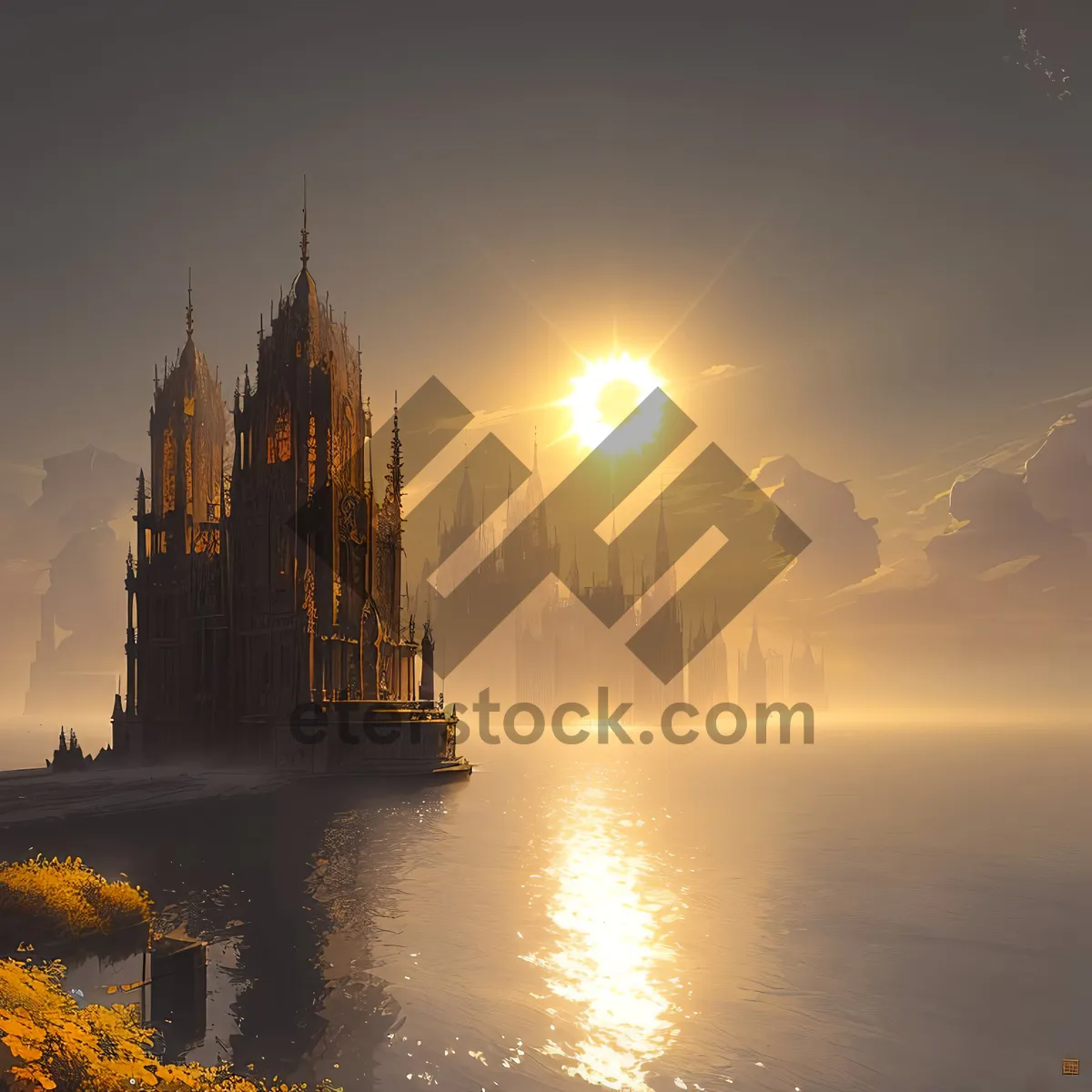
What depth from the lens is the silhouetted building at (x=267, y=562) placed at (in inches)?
3403

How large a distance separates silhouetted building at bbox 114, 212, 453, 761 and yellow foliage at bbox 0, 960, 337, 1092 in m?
66.6

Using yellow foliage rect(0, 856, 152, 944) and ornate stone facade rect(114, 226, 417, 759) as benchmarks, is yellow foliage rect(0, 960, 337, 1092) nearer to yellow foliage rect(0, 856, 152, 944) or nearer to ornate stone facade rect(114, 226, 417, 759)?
yellow foliage rect(0, 856, 152, 944)

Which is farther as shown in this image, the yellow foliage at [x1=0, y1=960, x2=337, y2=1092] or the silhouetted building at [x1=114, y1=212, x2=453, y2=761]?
the silhouetted building at [x1=114, y1=212, x2=453, y2=761]

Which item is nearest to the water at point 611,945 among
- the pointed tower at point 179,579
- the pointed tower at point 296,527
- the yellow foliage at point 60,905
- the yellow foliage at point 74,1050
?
the yellow foliage at point 60,905

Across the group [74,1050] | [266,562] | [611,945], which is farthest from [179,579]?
[74,1050]

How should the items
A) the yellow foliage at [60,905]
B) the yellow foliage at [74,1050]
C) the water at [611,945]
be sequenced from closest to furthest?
1. the yellow foliage at [74,1050]
2. the yellow foliage at [60,905]
3. the water at [611,945]

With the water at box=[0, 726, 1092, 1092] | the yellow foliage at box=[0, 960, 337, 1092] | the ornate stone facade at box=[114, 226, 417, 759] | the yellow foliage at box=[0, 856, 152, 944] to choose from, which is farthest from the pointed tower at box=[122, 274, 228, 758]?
the yellow foliage at box=[0, 960, 337, 1092]

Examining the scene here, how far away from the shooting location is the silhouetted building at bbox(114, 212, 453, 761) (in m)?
86.4

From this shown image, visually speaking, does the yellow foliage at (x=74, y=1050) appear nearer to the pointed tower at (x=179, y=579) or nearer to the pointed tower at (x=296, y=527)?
the pointed tower at (x=296, y=527)

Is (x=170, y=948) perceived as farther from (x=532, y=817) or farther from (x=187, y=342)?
(x=187, y=342)

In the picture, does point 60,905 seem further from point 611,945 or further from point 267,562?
point 267,562

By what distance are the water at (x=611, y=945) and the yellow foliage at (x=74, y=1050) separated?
3.40m

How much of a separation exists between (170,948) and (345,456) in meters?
84.5

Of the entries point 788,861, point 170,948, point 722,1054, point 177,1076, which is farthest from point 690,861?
point 177,1076
